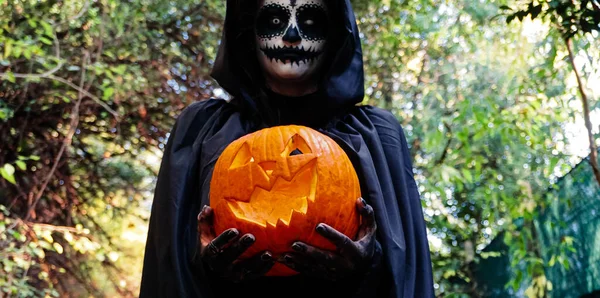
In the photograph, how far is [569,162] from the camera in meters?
5.35

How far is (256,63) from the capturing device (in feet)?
7.46

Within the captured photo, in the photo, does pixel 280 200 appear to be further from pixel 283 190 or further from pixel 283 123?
pixel 283 123

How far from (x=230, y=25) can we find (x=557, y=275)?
3087 mm

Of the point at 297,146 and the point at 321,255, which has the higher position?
the point at 297,146

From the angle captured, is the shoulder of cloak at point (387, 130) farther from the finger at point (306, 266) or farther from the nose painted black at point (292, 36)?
the finger at point (306, 266)

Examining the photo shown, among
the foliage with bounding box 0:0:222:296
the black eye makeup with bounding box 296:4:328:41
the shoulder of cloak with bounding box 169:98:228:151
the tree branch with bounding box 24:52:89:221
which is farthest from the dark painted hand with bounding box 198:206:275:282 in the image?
the tree branch with bounding box 24:52:89:221

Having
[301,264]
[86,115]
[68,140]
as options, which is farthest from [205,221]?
[86,115]

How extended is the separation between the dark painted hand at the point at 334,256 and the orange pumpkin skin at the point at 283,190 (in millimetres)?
27

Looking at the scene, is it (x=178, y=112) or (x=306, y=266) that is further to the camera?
(x=178, y=112)

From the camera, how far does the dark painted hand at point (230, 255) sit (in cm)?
166

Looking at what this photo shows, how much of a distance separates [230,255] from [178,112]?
397 cm

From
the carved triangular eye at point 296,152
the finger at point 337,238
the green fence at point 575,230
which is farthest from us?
the green fence at point 575,230

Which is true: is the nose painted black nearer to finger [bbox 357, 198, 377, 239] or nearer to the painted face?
the painted face

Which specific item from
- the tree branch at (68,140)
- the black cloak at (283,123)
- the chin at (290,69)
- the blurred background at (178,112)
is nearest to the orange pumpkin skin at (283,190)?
the black cloak at (283,123)
